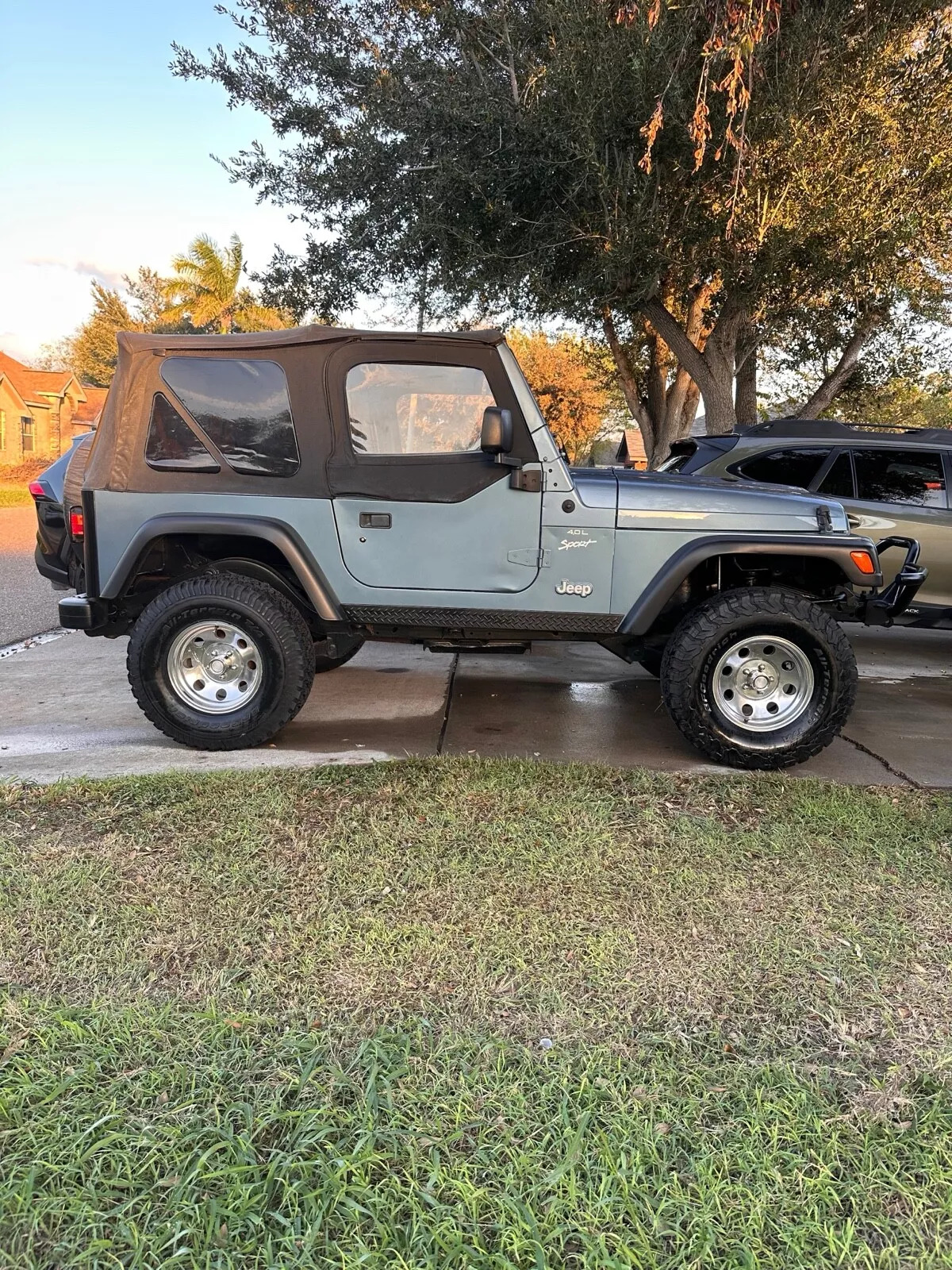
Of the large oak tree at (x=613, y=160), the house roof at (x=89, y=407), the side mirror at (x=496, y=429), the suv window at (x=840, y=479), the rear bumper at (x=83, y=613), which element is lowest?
the rear bumper at (x=83, y=613)

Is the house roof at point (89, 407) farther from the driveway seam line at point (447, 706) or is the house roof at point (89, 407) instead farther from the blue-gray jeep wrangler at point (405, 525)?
the blue-gray jeep wrangler at point (405, 525)

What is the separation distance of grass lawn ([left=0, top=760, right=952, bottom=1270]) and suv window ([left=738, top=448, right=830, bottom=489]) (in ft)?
12.1

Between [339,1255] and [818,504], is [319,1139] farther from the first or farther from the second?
[818,504]

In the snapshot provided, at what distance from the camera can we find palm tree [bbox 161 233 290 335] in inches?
1428

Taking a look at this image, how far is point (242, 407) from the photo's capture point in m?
4.36

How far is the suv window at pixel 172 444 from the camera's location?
434 centimetres

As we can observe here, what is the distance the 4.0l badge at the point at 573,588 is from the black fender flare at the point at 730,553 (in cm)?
26

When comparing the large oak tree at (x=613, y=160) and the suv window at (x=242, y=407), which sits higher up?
the large oak tree at (x=613, y=160)

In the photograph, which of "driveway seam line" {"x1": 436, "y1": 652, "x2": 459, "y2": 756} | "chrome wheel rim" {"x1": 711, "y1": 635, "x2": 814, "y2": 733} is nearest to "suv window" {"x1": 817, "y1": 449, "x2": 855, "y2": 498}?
"chrome wheel rim" {"x1": 711, "y1": 635, "x2": 814, "y2": 733}

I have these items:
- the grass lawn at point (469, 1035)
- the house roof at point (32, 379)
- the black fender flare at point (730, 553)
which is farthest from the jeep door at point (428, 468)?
the house roof at point (32, 379)

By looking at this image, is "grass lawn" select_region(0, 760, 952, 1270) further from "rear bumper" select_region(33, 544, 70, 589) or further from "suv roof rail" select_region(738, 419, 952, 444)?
"suv roof rail" select_region(738, 419, 952, 444)

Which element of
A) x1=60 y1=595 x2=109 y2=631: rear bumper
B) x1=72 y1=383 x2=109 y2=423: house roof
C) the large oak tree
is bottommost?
x1=60 y1=595 x2=109 y2=631: rear bumper

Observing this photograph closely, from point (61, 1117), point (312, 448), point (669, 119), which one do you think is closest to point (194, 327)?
point (669, 119)

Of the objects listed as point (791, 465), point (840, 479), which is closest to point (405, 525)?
point (791, 465)
